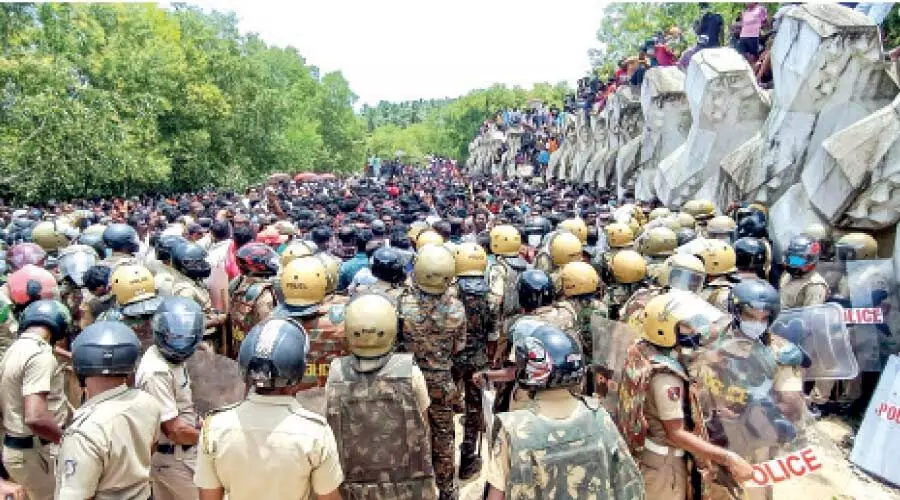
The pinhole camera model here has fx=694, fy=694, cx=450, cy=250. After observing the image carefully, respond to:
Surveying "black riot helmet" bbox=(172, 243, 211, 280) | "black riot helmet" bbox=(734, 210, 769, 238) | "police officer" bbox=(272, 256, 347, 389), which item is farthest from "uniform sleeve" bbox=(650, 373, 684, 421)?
"black riot helmet" bbox=(734, 210, 769, 238)

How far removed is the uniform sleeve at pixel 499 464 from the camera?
2.68m

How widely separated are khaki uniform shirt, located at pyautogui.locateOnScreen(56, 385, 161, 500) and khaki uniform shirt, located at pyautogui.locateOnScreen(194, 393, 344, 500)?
406 mm

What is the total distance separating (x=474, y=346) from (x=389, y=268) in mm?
1016

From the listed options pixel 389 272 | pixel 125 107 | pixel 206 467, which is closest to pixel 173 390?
pixel 206 467

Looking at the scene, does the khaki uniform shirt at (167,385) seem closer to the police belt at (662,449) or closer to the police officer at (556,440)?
the police officer at (556,440)

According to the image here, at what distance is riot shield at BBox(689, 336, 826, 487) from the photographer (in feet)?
11.3

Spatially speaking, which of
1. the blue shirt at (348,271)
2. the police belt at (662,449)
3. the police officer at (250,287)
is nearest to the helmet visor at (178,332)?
the police officer at (250,287)

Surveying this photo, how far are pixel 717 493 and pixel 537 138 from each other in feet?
113

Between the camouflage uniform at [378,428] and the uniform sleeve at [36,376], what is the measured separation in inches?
60.1

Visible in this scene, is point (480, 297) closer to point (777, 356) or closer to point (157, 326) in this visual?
point (777, 356)

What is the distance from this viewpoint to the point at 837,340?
425cm

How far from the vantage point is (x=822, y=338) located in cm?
429

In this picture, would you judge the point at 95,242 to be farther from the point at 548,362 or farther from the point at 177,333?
the point at 548,362

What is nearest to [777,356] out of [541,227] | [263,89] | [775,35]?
[541,227]
